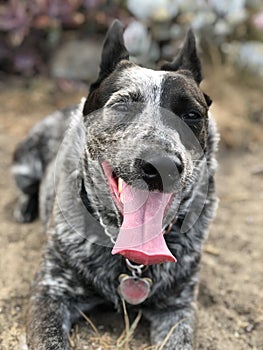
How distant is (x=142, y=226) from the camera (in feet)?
9.77

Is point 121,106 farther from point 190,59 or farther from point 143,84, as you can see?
point 190,59

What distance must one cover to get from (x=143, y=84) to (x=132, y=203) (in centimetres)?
73

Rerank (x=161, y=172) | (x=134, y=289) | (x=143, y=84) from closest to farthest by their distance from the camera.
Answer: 1. (x=161, y=172)
2. (x=143, y=84)
3. (x=134, y=289)

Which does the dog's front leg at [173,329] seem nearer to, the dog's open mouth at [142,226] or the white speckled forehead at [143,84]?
the dog's open mouth at [142,226]

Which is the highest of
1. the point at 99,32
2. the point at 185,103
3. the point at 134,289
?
the point at 185,103

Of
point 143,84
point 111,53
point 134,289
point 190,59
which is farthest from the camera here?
point 190,59

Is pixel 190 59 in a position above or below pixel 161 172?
above

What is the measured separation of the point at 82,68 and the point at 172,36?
110 centimetres

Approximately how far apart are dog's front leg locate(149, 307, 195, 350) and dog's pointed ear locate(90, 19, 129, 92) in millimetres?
1430

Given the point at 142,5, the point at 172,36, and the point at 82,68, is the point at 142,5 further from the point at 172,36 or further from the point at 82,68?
the point at 82,68

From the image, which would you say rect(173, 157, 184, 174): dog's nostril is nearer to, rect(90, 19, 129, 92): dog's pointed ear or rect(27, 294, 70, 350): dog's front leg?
rect(90, 19, 129, 92): dog's pointed ear

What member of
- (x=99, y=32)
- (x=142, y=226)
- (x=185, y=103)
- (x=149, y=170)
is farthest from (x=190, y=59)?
(x=99, y=32)

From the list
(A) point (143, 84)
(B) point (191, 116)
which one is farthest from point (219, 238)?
(A) point (143, 84)

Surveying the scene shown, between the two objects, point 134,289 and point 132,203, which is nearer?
point 132,203
